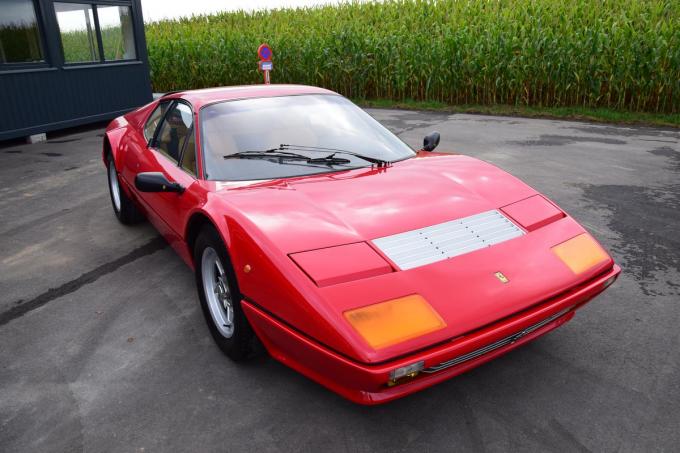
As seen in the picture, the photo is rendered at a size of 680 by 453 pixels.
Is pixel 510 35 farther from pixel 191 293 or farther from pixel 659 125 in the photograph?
pixel 191 293

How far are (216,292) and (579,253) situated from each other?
1.84 m

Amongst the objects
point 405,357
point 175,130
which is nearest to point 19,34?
point 175,130

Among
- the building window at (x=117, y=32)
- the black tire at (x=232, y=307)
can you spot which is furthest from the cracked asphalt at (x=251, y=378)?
the building window at (x=117, y=32)

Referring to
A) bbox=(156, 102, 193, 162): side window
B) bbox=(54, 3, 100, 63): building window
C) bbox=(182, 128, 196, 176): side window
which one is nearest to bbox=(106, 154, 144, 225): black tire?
bbox=(156, 102, 193, 162): side window

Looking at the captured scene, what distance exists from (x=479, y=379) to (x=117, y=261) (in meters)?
2.97

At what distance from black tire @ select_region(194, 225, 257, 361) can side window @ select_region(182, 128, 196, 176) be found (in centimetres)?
49

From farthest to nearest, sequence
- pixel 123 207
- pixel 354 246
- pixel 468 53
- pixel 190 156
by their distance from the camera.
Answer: pixel 468 53
pixel 123 207
pixel 190 156
pixel 354 246

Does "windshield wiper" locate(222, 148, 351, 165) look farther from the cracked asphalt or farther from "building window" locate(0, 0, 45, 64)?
"building window" locate(0, 0, 45, 64)

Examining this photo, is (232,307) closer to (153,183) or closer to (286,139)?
(153,183)

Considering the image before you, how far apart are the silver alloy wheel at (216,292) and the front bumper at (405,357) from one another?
0.49 meters

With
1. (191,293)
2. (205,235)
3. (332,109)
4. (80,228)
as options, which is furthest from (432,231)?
(80,228)

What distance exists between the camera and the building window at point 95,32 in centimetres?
1023

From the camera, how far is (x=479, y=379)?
2.44 metres

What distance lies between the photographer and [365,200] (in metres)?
2.54
